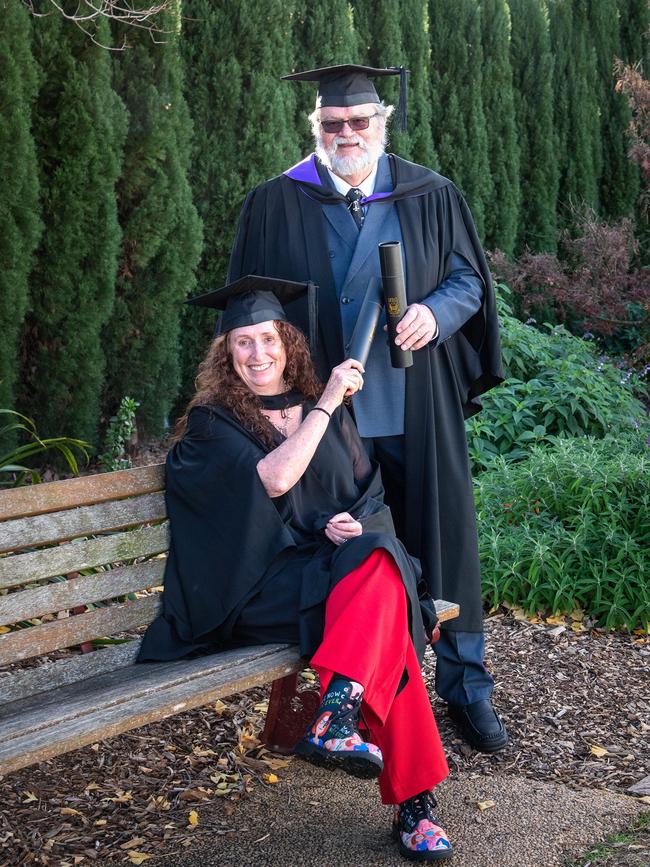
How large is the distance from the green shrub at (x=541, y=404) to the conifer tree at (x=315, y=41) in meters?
1.97

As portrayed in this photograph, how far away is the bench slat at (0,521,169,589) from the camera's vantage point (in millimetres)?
3094

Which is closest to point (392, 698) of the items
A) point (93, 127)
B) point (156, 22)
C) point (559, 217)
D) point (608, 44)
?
point (93, 127)

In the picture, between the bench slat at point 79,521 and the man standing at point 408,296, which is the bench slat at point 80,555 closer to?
the bench slat at point 79,521

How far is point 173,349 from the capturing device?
6.44 metres

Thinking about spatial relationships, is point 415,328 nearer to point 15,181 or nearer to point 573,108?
point 15,181

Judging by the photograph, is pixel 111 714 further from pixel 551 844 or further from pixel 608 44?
pixel 608 44

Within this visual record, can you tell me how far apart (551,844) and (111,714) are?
1274 millimetres

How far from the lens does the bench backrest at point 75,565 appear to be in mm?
3090

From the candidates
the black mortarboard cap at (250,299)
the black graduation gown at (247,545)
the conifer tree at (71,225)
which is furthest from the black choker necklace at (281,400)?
the conifer tree at (71,225)

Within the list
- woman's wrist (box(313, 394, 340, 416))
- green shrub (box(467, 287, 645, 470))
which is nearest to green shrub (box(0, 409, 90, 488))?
woman's wrist (box(313, 394, 340, 416))

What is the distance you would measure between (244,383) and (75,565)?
74 cm

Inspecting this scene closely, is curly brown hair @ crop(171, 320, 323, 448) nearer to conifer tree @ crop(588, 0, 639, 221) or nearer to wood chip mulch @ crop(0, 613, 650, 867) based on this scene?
wood chip mulch @ crop(0, 613, 650, 867)

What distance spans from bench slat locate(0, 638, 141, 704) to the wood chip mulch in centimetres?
44

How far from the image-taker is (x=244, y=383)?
345cm
